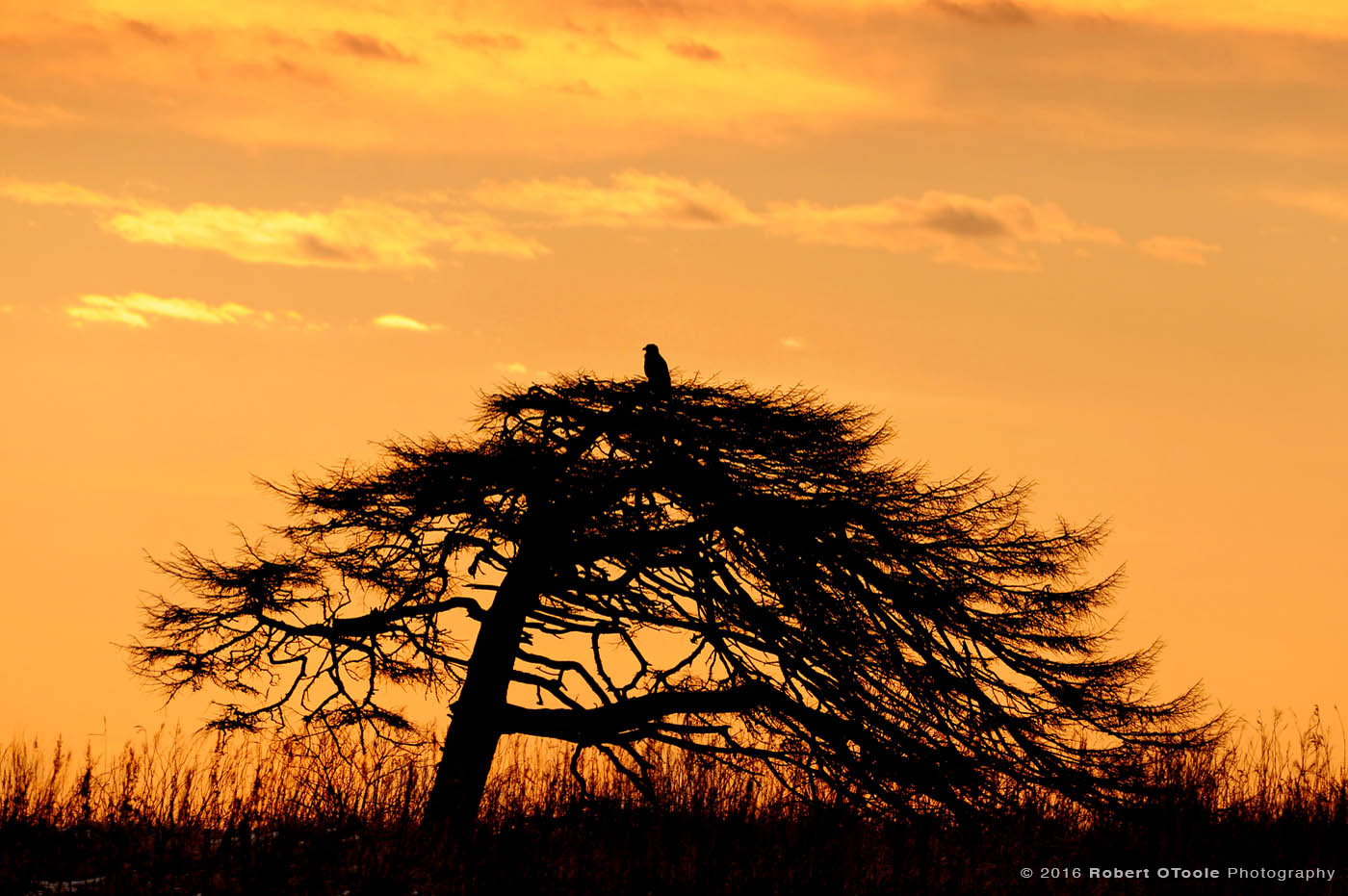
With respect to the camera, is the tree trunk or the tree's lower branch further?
the tree trunk

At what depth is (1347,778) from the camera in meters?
18.9

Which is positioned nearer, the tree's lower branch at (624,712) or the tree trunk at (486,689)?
the tree's lower branch at (624,712)

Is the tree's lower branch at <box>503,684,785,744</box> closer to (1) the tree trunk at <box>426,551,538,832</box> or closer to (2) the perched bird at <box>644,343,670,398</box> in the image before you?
(1) the tree trunk at <box>426,551,538,832</box>

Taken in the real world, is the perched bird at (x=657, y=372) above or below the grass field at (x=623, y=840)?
above

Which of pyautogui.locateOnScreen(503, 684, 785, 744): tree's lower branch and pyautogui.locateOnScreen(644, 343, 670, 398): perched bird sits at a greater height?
pyautogui.locateOnScreen(644, 343, 670, 398): perched bird

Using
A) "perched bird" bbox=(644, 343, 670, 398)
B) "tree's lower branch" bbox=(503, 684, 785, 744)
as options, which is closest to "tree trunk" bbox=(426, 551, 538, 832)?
"tree's lower branch" bbox=(503, 684, 785, 744)

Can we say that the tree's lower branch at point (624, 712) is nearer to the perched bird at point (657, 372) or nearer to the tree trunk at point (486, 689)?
the tree trunk at point (486, 689)

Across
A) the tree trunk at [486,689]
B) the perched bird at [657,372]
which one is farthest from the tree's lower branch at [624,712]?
the perched bird at [657,372]

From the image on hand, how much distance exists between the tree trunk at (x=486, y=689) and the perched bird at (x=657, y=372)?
9.50 ft

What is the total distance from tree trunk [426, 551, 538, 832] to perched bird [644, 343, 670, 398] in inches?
114

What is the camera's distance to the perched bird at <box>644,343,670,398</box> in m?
18.6

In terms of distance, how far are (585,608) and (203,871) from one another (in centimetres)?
588

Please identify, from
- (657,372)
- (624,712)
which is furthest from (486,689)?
(657,372)

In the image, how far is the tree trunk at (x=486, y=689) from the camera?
1800cm
